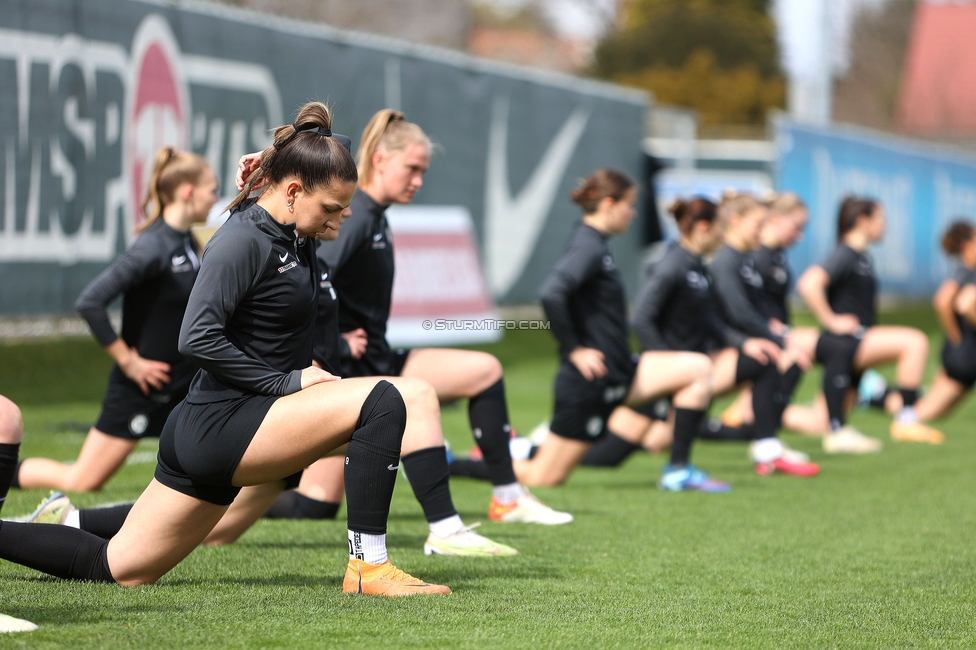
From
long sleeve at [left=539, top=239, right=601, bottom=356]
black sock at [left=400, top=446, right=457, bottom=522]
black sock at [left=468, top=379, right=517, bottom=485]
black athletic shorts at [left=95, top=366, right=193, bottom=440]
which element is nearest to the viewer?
black sock at [left=400, top=446, right=457, bottom=522]

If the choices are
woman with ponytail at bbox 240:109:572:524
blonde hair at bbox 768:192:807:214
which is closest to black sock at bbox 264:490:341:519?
woman with ponytail at bbox 240:109:572:524

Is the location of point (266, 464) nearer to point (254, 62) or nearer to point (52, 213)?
point (52, 213)

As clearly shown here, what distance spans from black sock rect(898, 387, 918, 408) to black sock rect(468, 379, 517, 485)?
5.57 m

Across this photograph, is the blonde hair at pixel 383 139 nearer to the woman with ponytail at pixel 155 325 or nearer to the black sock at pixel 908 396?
the woman with ponytail at pixel 155 325

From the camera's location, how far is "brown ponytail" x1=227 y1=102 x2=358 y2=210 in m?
3.93

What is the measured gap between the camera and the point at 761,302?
9.17m

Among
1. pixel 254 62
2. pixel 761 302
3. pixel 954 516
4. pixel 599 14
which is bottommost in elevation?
pixel 954 516

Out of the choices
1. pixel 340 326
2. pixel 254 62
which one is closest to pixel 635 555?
pixel 340 326

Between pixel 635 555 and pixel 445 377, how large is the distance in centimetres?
122

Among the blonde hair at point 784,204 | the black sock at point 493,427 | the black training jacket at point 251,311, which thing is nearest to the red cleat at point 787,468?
the blonde hair at point 784,204

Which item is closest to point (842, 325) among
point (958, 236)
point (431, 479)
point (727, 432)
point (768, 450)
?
point (727, 432)

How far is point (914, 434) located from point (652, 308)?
A: 370 cm

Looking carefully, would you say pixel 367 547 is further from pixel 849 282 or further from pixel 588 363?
pixel 849 282

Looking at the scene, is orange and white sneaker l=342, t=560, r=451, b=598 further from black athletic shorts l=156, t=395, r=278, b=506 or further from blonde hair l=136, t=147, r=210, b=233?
blonde hair l=136, t=147, r=210, b=233
